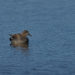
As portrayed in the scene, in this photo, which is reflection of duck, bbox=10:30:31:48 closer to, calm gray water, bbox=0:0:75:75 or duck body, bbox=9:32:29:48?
duck body, bbox=9:32:29:48

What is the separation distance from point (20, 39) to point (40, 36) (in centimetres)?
104

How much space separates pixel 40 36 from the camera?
2680 cm

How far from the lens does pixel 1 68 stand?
71.7ft

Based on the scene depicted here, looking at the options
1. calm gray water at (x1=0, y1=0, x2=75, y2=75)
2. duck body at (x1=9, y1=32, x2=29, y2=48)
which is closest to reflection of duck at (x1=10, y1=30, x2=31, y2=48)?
duck body at (x1=9, y1=32, x2=29, y2=48)

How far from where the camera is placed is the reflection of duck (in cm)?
2644

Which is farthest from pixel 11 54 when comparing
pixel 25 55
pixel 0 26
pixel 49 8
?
pixel 49 8

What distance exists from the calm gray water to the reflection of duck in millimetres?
269

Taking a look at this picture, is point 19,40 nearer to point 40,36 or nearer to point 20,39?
point 20,39

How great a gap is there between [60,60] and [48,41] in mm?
3180

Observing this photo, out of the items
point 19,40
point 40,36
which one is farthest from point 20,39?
point 40,36

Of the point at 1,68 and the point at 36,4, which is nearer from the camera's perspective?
the point at 1,68

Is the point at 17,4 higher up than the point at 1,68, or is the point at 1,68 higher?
the point at 17,4

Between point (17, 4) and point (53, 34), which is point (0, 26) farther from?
point (17, 4)

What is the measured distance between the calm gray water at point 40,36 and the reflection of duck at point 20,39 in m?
0.27
